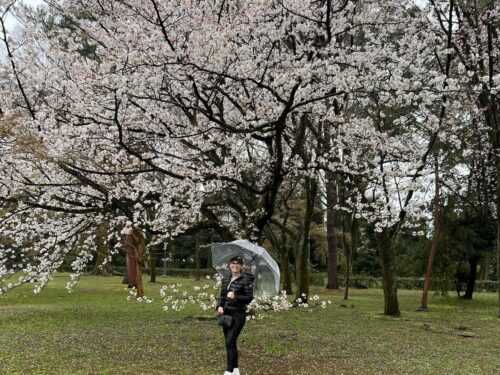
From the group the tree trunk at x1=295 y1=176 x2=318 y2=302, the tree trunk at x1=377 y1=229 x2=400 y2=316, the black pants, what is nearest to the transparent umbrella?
the black pants

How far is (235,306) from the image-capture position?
5.70 m

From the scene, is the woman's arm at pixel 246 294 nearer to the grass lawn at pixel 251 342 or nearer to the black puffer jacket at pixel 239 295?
the black puffer jacket at pixel 239 295

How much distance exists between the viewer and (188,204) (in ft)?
28.9

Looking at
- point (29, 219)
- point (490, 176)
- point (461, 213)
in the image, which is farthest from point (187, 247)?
point (29, 219)

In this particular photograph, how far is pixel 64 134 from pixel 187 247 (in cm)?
3178

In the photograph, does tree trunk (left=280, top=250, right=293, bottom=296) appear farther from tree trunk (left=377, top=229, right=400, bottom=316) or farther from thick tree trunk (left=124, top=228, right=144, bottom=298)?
thick tree trunk (left=124, top=228, right=144, bottom=298)

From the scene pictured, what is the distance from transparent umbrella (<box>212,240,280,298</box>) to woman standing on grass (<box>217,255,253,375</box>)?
596mm

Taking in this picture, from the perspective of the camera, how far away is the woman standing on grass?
5.64 metres

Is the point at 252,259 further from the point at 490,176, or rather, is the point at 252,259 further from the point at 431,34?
the point at 490,176

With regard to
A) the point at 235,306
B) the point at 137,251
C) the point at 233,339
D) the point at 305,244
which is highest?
the point at 305,244

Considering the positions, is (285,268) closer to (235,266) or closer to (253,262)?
(253,262)

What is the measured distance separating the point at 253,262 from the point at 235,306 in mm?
968

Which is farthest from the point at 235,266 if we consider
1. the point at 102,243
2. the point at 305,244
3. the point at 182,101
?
the point at 102,243

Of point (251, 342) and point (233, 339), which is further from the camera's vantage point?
point (251, 342)
